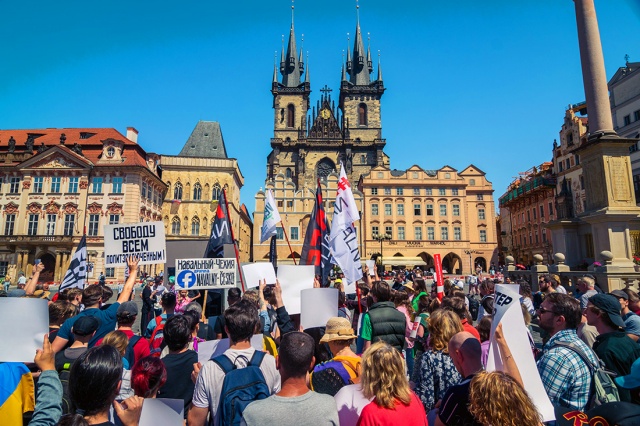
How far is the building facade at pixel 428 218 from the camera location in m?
55.7

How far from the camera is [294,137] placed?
72938 millimetres

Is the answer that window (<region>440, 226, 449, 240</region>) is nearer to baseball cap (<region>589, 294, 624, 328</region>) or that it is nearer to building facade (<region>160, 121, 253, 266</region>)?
building facade (<region>160, 121, 253, 266</region>)

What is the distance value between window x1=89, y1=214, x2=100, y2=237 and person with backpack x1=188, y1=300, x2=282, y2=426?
4194 centimetres

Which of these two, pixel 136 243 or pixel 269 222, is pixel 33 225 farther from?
pixel 136 243

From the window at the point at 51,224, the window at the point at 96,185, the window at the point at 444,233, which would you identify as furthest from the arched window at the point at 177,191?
the window at the point at 444,233

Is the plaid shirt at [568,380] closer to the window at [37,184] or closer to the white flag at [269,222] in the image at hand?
the white flag at [269,222]

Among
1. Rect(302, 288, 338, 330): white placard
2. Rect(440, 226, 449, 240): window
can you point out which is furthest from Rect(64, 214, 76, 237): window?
Rect(440, 226, 449, 240): window

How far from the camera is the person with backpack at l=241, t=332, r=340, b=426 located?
2.35 m

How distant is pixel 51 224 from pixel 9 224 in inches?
162

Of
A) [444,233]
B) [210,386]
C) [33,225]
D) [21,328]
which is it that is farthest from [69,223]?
[444,233]

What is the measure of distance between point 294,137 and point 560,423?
238ft

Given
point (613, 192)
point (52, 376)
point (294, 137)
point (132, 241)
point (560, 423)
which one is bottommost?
point (560, 423)

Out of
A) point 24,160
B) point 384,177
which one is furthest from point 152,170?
point 384,177

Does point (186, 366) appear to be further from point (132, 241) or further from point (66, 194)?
point (66, 194)
